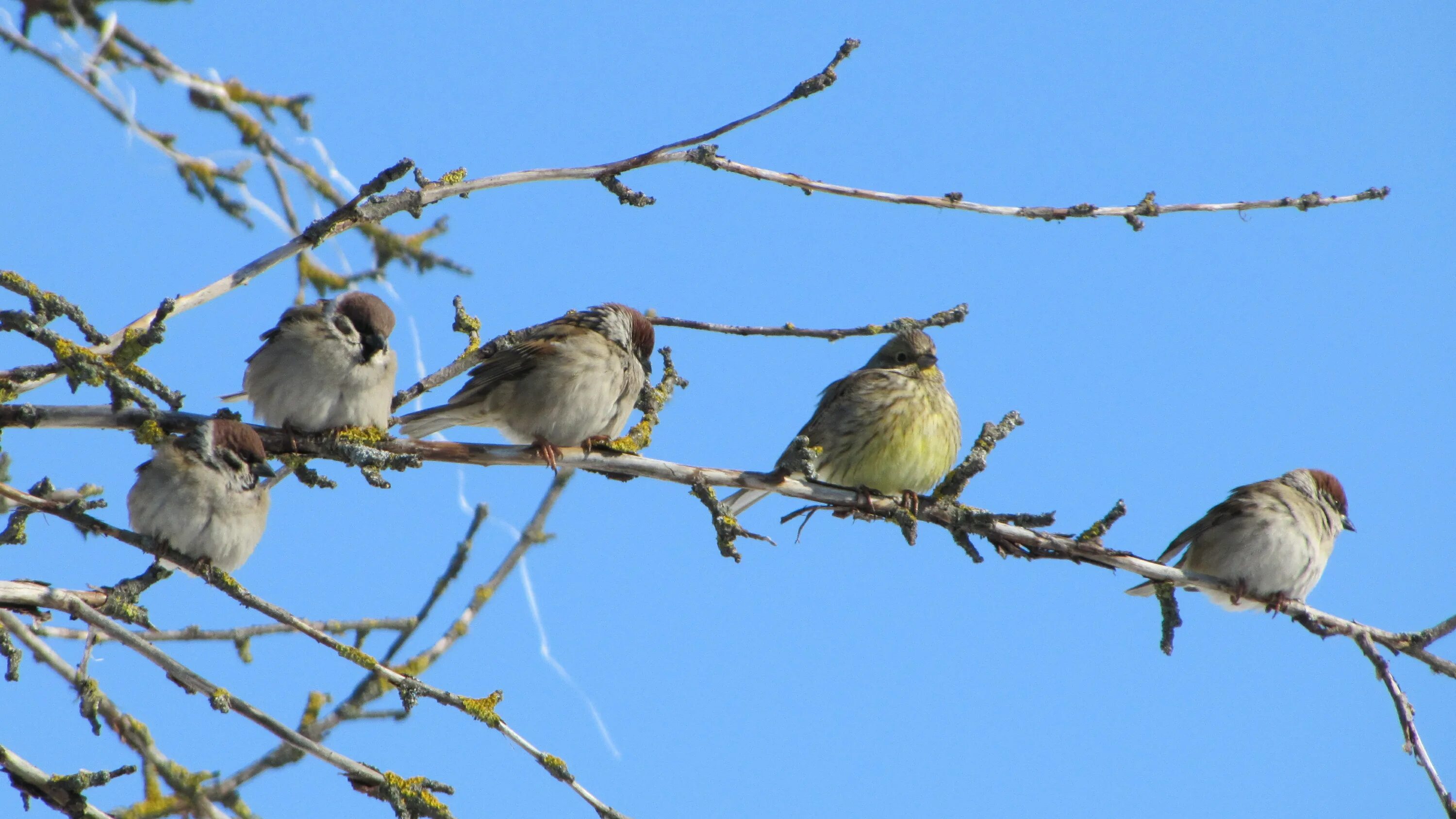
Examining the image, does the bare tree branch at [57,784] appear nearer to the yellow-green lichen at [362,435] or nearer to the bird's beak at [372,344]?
the yellow-green lichen at [362,435]

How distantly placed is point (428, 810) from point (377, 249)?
4260 millimetres

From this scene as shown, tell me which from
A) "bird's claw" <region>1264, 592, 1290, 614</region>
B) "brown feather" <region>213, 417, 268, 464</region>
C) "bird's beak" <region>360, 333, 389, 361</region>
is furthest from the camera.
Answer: "bird's claw" <region>1264, 592, 1290, 614</region>

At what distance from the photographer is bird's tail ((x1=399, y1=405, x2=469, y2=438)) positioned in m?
6.29

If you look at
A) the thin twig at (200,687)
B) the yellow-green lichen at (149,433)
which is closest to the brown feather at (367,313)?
the yellow-green lichen at (149,433)

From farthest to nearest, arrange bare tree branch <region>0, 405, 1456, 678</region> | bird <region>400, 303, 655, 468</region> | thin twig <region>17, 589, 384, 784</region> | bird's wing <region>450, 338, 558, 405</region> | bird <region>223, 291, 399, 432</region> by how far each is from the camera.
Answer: bird's wing <region>450, 338, 558, 405</region> < bird <region>400, 303, 655, 468</region> < bird <region>223, 291, 399, 432</region> < bare tree branch <region>0, 405, 1456, 678</region> < thin twig <region>17, 589, 384, 784</region>

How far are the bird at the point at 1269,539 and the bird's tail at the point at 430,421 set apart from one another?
3851 millimetres

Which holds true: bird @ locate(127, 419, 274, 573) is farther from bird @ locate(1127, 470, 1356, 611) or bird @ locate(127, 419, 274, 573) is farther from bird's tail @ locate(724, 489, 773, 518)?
bird @ locate(1127, 470, 1356, 611)

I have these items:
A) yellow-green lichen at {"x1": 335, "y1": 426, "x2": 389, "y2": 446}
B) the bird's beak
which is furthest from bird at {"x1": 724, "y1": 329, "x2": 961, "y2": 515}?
yellow-green lichen at {"x1": 335, "y1": 426, "x2": 389, "y2": 446}

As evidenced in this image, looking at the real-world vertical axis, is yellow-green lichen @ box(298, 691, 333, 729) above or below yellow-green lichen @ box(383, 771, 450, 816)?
above

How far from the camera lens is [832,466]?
7.50 meters

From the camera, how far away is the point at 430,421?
6.36 m

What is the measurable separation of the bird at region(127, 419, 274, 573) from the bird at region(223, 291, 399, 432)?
277mm

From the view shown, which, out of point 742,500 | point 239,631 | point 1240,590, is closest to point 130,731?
point 239,631

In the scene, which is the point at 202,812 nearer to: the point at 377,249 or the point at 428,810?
the point at 428,810
